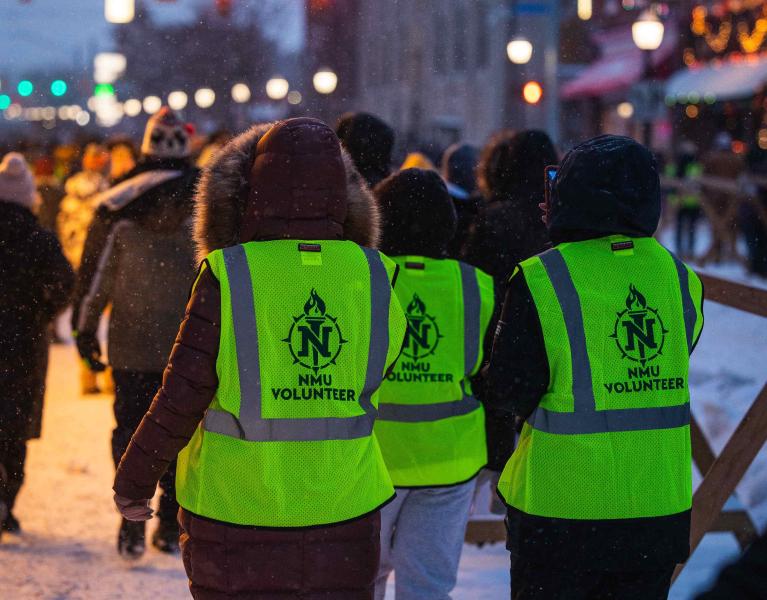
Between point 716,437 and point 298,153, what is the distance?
18.8ft

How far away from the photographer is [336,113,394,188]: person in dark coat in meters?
5.22

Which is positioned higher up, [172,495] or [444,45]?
[444,45]

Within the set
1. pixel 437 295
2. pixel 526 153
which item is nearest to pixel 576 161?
pixel 437 295

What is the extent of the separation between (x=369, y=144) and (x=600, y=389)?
2.33m

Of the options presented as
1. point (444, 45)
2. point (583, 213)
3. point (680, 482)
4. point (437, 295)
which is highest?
point (444, 45)

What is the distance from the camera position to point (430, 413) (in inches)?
160

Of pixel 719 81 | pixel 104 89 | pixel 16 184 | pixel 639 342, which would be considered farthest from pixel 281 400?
pixel 104 89

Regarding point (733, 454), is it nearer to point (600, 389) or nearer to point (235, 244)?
point (600, 389)

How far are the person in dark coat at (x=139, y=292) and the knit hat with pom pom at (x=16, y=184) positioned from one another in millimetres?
400

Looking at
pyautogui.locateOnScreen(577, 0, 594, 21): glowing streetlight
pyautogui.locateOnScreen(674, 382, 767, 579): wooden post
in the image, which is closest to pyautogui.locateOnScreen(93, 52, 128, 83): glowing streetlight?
pyautogui.locateOnScreen(577, 0, 594, 21): glowing streetlight

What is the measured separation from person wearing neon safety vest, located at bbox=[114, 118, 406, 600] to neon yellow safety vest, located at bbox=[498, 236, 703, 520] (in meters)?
0.41

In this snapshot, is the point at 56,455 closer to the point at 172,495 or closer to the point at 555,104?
the point at 172,495

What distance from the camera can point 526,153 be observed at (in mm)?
5133

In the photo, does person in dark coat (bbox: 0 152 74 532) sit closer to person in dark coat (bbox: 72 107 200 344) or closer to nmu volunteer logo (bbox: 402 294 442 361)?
person in dark coat (bbox: 72 107 200 344)
